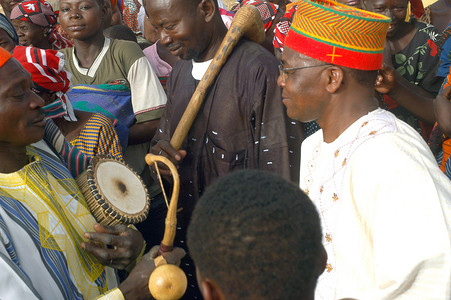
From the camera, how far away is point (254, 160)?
3.12m

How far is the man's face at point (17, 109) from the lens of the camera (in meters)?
2.30

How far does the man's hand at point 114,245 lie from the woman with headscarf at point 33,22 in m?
3.18

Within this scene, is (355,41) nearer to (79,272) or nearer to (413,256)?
(413,256)

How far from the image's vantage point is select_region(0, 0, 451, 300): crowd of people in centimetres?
133

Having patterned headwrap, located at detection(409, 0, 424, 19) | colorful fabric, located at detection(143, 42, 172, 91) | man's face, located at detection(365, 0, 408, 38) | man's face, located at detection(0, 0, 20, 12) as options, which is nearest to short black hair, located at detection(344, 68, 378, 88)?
man's face, located at detection(365, 0, 408, 38)

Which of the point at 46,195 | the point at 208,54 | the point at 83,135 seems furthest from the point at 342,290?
the point at 83,135

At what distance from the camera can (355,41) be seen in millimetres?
2215

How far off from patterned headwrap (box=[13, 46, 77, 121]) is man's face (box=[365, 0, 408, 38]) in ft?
7.88

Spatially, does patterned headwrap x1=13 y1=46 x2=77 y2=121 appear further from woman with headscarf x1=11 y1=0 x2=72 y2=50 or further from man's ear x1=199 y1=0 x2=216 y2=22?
woman with headscarf x1=11 y1=0 x2=72 y2=50

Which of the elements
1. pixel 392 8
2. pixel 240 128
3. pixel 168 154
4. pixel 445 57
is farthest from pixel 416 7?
pixel 168 154

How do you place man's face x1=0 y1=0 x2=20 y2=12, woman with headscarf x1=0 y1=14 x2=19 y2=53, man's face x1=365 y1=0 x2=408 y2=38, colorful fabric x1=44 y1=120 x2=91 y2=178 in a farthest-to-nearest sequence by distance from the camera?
man's face x1=0 y1=0 x2=20 y2=12 → woman with headscarf x1=0 y1=14 x2=19 y2=53 → man's face x1=365 y1=0 x2=408 y2=38 → colorful fabric x1=44 y1=120 x2=91 y2=178

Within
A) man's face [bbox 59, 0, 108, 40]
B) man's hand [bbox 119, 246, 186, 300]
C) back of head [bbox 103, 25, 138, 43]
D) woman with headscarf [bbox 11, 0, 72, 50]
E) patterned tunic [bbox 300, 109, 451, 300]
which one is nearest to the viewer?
patterned tunic [bbox 300, 109, 451, 300]

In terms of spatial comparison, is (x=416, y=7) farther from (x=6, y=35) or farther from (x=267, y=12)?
(x=6, y=35)

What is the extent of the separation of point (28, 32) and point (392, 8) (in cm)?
348
